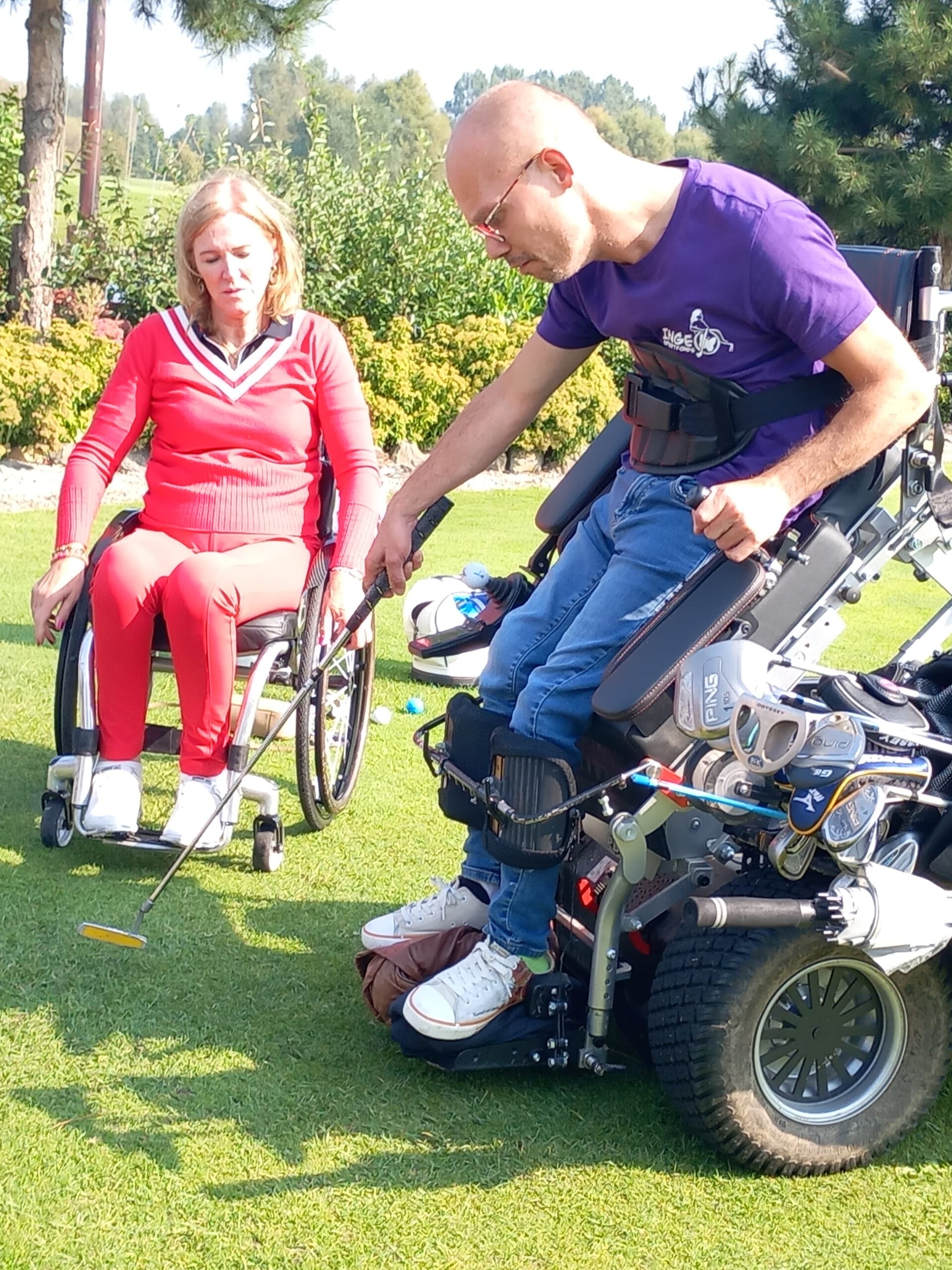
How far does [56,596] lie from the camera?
143 inches

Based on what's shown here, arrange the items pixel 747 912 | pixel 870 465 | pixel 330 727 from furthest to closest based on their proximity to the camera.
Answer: pixel 330 727, pixel 870 465, pixel 747 912

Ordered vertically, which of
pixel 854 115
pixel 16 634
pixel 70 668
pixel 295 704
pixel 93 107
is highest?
pixel 854 115

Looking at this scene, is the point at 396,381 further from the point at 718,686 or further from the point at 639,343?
the point at 718,686

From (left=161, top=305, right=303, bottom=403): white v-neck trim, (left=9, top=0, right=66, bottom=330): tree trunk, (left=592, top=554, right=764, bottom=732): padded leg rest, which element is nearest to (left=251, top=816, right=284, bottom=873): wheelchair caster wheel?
(left=161, top=305, right=303, bottom=403): white v-neck trim

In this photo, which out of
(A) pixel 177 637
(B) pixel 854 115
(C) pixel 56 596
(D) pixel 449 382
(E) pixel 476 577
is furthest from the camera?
(B) pixel 854 115

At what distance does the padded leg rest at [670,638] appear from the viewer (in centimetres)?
237

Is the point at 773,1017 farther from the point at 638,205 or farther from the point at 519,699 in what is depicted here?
the point at 638,205

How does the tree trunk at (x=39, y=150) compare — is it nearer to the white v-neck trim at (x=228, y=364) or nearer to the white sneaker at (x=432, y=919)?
the white v-neck trim at (x=228, y=364)

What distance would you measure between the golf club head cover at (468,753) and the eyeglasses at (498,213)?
90 cm

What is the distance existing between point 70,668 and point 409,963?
140cm

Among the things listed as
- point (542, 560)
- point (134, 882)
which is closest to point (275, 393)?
point (542, 560)

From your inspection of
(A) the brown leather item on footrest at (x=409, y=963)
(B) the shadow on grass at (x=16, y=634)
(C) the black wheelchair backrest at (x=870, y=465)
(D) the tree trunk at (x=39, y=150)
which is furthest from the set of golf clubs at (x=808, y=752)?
(D) the tree trunk at (x=39, y=150)

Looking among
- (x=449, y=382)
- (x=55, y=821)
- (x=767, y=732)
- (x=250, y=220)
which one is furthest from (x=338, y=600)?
(x=449, y=382)

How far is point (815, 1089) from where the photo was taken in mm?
2475
